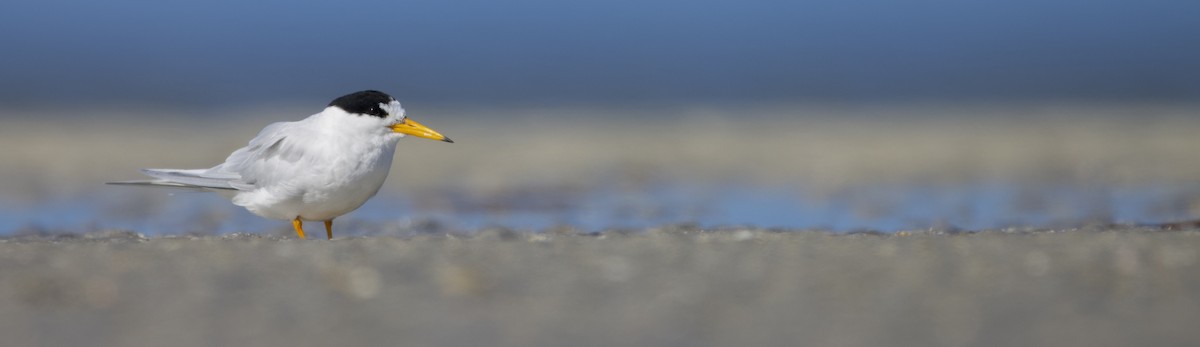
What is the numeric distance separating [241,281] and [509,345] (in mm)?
956

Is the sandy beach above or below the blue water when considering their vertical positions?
above

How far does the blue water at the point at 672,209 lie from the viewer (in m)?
6.85

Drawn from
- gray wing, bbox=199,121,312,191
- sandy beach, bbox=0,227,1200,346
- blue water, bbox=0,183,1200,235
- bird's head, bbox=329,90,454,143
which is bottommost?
blue water, bbox=0,183,1200,235

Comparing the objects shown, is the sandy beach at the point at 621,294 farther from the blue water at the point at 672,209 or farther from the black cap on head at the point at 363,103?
the blue water at the point at 672,209

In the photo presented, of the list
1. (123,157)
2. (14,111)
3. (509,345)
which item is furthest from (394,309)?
(14,111)

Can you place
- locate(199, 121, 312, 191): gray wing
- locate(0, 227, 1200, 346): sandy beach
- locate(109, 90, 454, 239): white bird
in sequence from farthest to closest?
1. locate(199, 121, 312, 191): gray wing
2. locate(109, 90, 454, 239): white bird
3. locate(0, 227, 1200, 346): sandy beach

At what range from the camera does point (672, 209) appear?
25.4ft

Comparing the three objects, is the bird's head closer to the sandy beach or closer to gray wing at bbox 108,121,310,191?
gray wing at bbox 108,121,310,191

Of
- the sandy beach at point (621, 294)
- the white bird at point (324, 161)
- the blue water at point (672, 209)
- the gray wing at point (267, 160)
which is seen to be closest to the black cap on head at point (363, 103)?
the white bird at point (324, 161)

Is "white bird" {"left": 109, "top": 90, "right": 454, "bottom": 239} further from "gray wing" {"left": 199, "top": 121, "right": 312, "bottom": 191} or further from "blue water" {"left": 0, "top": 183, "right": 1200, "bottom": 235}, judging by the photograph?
"blue water" {"left": 0, "top": 183, "right": 1200, "bottom": 235}

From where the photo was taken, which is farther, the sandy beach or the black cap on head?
the black cap on head

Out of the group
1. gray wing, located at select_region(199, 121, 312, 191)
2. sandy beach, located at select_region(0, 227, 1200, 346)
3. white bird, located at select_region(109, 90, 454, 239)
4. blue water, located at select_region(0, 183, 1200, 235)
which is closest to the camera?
sandy beach, located at select_region(0, 227, 1200, 346)

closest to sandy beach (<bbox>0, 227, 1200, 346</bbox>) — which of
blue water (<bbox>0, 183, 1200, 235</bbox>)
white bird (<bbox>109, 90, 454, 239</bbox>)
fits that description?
white bird (<bbox>109, 90, 454, 239</bbox>)

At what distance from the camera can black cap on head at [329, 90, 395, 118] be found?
5.62m
